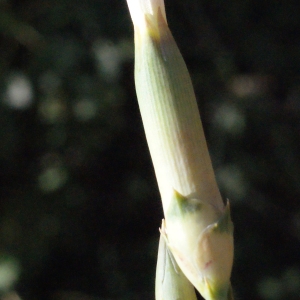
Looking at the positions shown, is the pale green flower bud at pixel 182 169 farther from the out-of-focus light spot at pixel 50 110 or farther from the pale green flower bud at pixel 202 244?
the out-of-focus light spot at pixel 50 110

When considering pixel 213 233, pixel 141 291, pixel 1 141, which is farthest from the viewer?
pixel 141 291

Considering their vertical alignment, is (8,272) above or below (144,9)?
below

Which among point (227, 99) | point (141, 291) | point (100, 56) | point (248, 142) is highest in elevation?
point (100, 56)

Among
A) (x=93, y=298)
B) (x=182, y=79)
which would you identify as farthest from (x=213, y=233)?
(x=93, y=298)

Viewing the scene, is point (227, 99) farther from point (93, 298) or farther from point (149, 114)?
point (149, 114)

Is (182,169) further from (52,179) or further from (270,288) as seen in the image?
(270,288)

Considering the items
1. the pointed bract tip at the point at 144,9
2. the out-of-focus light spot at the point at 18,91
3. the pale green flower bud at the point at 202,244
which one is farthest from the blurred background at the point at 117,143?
the pale green flower bud at the point at 202,244

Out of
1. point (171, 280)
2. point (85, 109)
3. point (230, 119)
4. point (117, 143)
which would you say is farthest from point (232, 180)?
point (171, 280)
